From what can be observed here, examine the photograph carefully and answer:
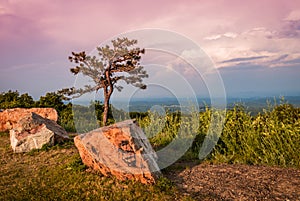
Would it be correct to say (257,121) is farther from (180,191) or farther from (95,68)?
(95,68)

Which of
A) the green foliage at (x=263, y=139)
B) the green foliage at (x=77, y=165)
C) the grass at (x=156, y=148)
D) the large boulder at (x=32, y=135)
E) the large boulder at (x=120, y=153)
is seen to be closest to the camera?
the grass at (x=156, y=148)

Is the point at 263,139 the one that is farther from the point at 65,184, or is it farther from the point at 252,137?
the point at 65,184

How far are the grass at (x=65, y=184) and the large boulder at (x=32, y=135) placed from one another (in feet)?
2.77

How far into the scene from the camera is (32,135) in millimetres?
7918

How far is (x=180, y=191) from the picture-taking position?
181 inches

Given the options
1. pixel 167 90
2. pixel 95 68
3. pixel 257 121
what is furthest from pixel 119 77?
pixel 257 121

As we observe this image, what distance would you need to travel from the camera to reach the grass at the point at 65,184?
463 cm

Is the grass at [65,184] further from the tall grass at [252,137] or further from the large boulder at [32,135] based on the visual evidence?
the tall grass at [252,137]

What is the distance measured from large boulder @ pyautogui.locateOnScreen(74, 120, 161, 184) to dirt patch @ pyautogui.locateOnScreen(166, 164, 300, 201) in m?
0.52

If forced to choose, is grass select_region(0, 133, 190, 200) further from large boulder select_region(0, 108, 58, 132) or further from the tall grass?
large boulder select_region(0, 108, 58, 132)

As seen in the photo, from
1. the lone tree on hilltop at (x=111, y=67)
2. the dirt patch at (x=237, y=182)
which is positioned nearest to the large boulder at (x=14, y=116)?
the lone tree on hilltop at (x=111, y=67)

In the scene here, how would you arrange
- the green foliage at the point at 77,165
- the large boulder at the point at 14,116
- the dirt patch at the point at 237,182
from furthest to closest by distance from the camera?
1. the large boulder at the point at 14,116
2. the green foliage at the point at 77,165
3. the dirt patch at the point at 237,182

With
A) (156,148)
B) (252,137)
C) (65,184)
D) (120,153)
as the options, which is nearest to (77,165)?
(65,184)

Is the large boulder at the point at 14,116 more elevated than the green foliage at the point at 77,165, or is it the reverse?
the large boulder at the point at 14,116
